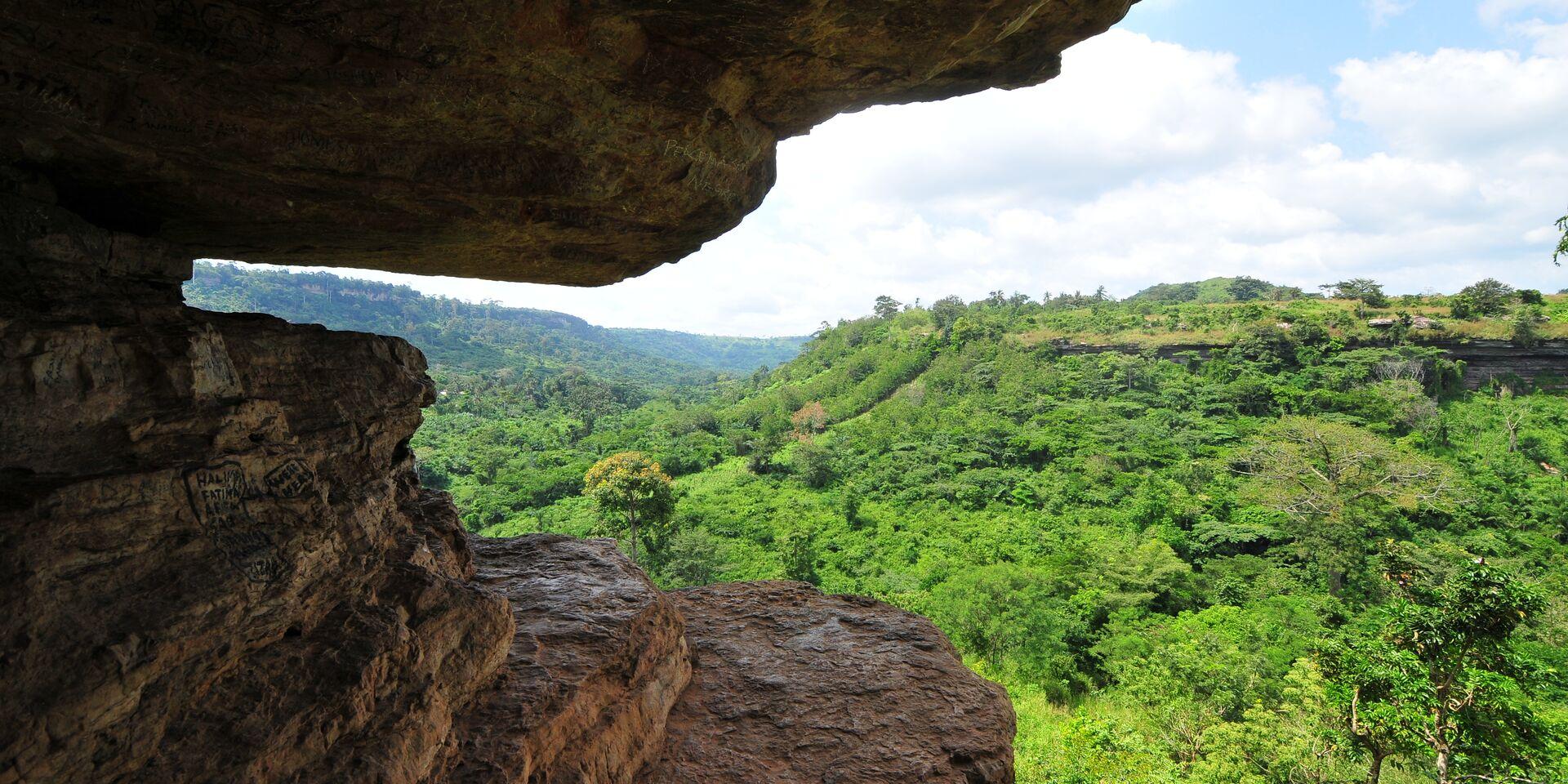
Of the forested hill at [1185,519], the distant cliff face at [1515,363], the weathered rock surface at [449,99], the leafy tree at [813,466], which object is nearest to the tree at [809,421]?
the forested hill at [1185,519]

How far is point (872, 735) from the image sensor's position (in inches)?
219

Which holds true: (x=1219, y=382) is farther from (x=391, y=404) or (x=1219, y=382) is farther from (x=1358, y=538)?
(x=391, y=404)

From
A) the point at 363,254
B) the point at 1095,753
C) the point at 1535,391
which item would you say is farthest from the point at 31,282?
the point at 1535,391

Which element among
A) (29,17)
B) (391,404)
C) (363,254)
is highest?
(29,17)

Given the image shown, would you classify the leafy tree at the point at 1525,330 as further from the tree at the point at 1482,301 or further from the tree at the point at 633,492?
the tree at the point at 633,492

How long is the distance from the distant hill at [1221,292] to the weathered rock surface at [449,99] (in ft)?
298

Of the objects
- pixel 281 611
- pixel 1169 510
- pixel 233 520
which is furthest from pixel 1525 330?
pixel 233 520

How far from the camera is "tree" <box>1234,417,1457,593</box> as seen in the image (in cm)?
2825

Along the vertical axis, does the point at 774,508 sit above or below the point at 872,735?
below

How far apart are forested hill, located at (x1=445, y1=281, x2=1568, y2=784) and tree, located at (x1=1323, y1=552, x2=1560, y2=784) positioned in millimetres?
49

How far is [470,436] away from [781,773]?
6004 centimetres

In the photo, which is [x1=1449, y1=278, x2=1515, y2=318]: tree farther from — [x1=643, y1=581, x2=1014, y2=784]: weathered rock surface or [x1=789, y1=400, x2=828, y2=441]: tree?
[x1=643, y1=581, x2=1014, y2=784]: weathered rock surface

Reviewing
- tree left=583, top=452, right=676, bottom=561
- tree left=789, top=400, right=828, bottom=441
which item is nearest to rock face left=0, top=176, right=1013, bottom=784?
tree left=583, top=452, right=676, bottom=561

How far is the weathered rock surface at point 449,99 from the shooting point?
10.5 ft
